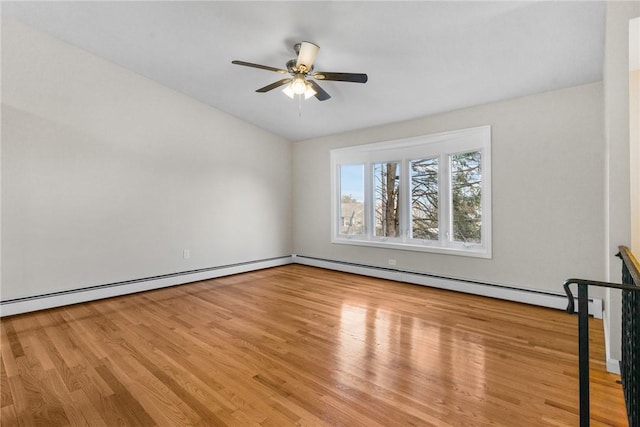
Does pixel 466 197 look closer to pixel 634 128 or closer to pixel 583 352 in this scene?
pixel 634 128

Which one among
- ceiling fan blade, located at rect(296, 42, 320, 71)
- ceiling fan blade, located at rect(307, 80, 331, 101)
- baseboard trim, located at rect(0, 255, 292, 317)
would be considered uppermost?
ceiling fan blade, located at rect(296, 42, 320, 71)

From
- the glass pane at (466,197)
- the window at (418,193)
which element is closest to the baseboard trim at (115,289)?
the window at (418,193)

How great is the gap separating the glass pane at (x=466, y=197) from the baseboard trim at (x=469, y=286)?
0.60 m

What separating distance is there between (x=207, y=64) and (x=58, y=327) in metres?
3.29

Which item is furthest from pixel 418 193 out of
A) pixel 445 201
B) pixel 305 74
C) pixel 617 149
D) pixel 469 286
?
pixel 617 149

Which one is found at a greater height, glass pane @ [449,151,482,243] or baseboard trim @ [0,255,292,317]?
glass pane @ [449,151,482,243]

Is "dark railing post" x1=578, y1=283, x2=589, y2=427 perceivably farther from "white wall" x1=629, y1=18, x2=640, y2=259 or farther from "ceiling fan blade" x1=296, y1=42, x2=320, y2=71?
"ceiling fan blade" x1=296, y1=42, x2=320, y2=71

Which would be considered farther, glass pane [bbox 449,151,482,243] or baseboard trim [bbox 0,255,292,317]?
glass pane [bbox 449,151,482,243]

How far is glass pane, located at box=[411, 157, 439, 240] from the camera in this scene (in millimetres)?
4547

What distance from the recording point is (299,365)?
2305 mm

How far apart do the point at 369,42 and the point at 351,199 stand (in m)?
2.97

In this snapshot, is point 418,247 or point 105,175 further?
point 418,247

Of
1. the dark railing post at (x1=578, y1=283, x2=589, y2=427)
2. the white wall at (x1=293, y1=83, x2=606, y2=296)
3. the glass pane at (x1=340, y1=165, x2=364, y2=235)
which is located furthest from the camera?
the glass pane at (x1=340, y1=165, x2=364, y2=235)

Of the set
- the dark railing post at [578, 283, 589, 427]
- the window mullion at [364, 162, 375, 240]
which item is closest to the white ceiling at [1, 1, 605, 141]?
the window mullion at [364, 162, 375, 240]
